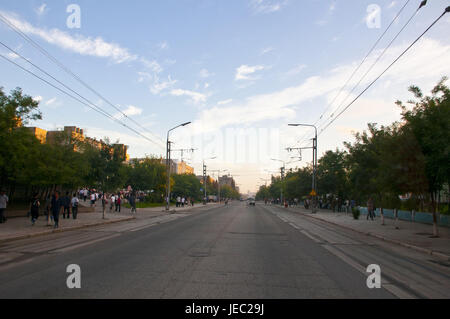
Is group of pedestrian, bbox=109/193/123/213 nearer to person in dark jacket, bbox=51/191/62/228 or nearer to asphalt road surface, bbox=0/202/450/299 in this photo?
person in dark jacket, bbox=51/191/62/228

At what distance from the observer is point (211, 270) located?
792 centimetres

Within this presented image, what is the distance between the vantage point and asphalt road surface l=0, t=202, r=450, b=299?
20.0ft

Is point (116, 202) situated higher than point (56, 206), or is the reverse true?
point (56, 206)

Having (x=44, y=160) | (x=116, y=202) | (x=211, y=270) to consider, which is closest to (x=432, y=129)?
(x=211, y=270)

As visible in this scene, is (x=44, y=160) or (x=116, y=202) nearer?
(x=44, y=160)

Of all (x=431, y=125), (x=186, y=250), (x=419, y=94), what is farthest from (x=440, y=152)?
(x=186, y=250)

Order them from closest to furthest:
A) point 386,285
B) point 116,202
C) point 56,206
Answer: point 386,285 < point 56,206 < point 116,202

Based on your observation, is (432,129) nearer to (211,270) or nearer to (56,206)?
(211,270)

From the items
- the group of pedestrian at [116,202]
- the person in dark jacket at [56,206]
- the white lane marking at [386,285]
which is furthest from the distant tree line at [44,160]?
the white lane marking at [386,285]

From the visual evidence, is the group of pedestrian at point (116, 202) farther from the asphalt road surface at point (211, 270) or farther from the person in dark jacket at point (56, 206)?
the asphalt road surface at point (211, 270)

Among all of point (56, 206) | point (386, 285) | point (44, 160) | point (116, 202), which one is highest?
point (44, 160)

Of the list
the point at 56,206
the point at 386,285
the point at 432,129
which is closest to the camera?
the point at 386,285
